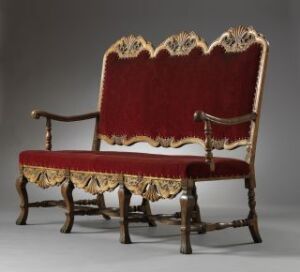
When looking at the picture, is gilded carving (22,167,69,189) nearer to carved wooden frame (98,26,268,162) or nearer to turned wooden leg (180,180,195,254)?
carved wooden frame (98,26,268,162)

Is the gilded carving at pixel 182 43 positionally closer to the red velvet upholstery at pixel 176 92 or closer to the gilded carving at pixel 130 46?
the red velvet upholstery at pixel 176 92

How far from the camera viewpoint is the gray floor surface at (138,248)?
172 inches

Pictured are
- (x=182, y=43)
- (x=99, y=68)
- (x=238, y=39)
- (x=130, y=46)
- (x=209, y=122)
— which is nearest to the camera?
(x=209, y=122)

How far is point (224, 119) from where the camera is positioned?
501 cm

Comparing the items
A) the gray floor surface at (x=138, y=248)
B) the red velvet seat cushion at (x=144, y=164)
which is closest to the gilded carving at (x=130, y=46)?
the red velvet seat cushion at (x=144, y=164)

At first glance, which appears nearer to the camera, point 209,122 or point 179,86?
point 209,122

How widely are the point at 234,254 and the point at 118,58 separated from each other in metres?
2.21

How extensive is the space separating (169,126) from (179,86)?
289 millimetres

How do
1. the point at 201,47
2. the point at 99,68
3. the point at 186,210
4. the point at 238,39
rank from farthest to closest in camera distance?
1. the point at 99,68
2. the point at 201,47
3. the point at 238,39
4. the point at 186,210

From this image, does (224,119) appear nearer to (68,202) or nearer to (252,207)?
(252,207)

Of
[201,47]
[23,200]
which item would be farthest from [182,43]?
[23,200]

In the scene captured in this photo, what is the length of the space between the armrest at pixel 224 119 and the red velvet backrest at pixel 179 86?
12 centimetres

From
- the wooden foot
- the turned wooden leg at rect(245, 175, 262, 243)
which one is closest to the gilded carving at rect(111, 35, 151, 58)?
the turned wooden leg at rect(245, 175, 262, 243)

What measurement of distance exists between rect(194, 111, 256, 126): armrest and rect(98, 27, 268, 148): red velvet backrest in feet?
0.39
